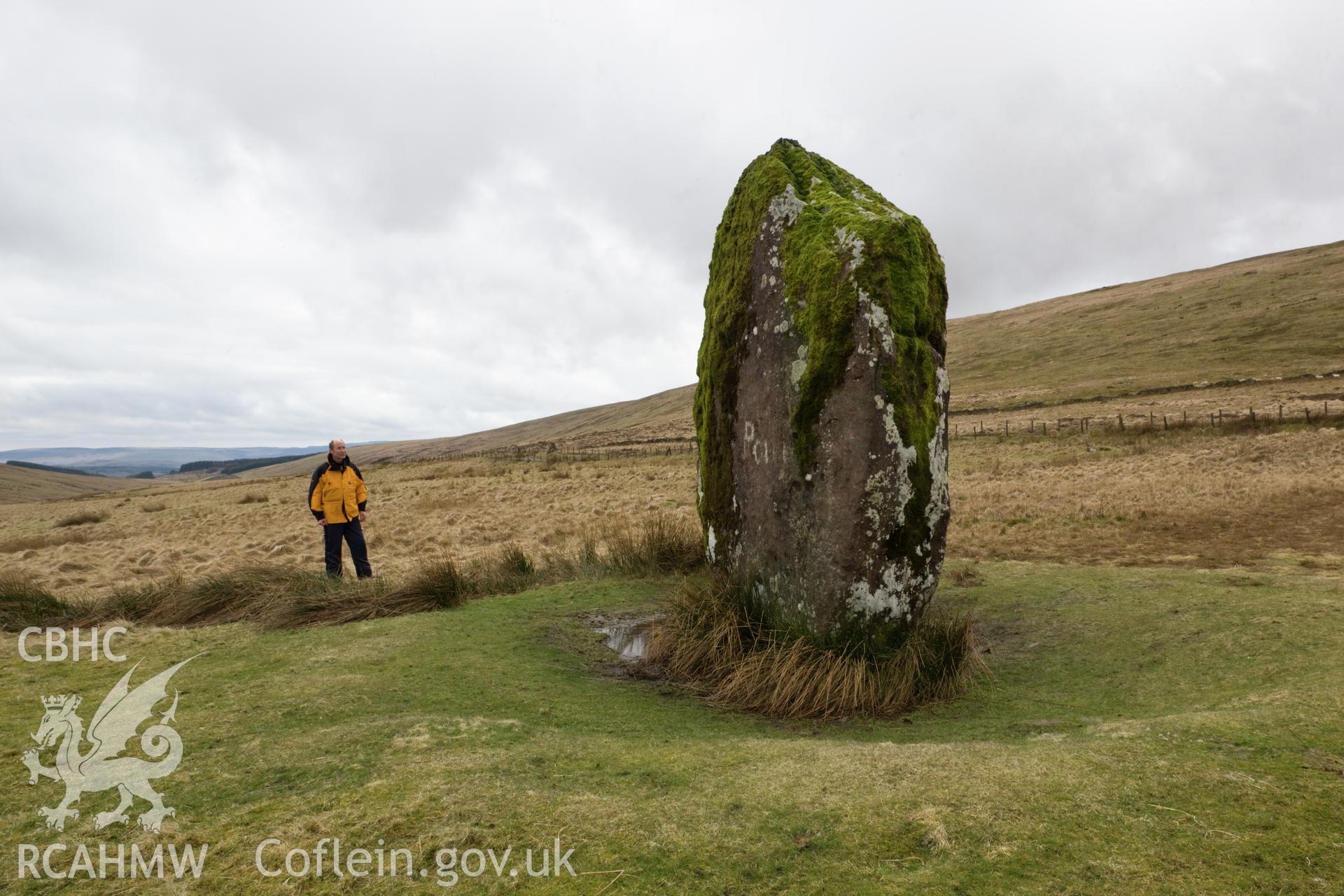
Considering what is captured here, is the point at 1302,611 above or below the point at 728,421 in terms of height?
below

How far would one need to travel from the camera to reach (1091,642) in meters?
6.92

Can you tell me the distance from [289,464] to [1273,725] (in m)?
191

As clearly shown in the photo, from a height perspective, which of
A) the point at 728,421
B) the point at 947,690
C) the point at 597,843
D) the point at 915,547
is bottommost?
the point at 947,690

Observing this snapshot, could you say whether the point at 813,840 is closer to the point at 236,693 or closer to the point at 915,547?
the point at 915,547

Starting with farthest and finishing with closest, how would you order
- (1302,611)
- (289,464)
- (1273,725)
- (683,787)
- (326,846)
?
(289,464) → (1302,611) → (1273,725) → (683,787) → (326,846)

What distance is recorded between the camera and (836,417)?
6289 mm

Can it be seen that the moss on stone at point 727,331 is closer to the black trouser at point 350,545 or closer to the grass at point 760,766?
the grass at point 760,766

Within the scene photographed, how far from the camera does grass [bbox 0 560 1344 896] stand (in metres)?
3.03

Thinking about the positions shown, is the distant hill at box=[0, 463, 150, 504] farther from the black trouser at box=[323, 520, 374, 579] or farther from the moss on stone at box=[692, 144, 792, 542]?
the moss on stone at box=[692, 144, 792, 542]

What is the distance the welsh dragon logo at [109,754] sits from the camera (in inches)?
137

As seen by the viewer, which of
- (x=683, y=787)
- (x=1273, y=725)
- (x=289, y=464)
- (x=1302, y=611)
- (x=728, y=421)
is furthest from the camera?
(x=289, y=464)

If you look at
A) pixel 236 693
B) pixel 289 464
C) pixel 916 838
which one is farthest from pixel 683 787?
pixel 289 464

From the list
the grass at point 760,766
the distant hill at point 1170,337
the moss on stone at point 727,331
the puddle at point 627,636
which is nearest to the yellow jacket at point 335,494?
the grass at point 760,766

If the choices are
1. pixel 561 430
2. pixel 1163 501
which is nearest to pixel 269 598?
pixel 1163 501
